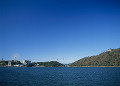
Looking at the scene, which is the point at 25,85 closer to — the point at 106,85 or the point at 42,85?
the point at 42,85

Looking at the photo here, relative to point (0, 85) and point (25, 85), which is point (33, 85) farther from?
point (0, 85)

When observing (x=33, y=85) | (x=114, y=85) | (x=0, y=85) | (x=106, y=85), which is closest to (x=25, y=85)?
(x=33, y=85)

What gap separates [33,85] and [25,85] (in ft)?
9.87

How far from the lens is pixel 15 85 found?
43.5 meters

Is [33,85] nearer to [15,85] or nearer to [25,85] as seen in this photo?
[25,85]

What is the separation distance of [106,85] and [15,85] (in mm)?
33654

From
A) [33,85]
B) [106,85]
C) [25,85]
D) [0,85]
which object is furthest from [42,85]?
[106,85]

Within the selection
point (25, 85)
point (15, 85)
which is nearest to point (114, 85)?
point (25, 85)

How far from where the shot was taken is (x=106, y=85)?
44.0m

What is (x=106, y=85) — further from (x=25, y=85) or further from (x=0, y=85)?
(x=0, y=85)

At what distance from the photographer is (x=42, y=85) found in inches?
1714

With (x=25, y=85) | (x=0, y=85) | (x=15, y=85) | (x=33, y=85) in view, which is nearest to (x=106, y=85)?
(x=33, y=85)

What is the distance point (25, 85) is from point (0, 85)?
8968 mm

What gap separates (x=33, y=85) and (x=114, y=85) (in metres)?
29.8
